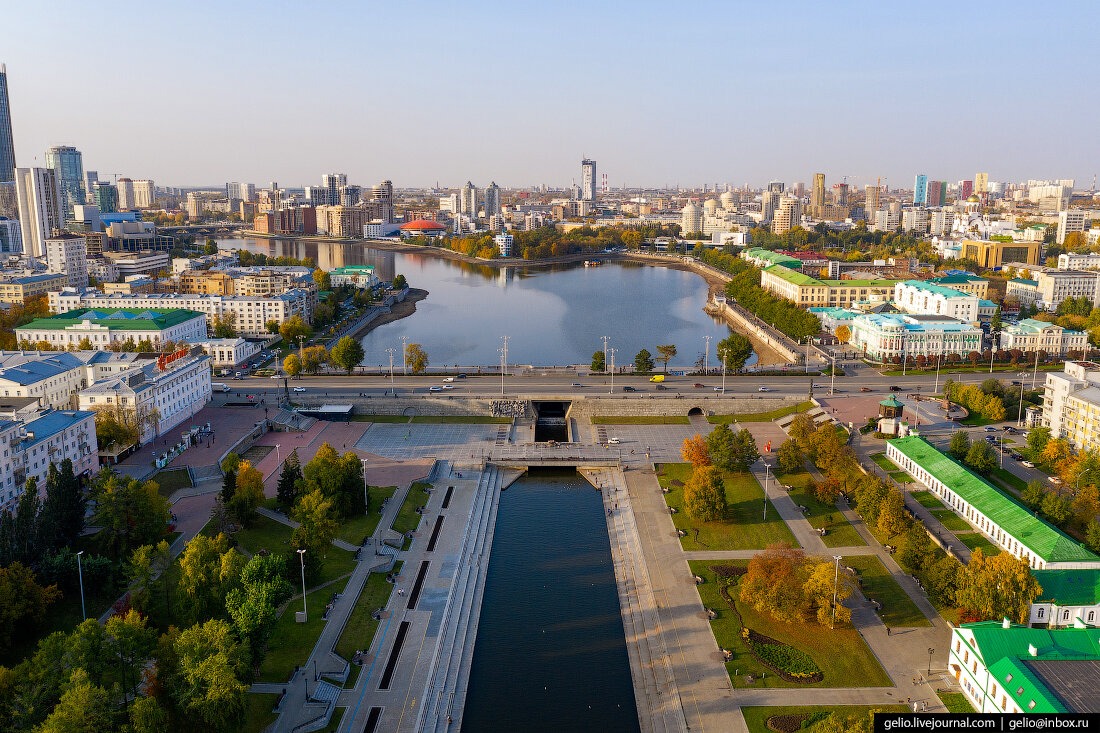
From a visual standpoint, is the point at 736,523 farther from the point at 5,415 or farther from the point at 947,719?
the point at 5,415

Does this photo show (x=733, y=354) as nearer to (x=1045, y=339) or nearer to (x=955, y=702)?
(x=1045, y=339)

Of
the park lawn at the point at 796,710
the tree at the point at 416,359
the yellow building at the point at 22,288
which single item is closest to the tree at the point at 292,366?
the tree at the point at 416,359

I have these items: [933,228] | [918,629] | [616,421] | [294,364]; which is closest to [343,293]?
[294,364]

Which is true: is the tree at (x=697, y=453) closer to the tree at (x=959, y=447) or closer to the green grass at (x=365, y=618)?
the tree at (x=959, y=447)

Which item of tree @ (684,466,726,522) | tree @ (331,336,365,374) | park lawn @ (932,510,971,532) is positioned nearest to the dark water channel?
tree @ (684,466,726,522)

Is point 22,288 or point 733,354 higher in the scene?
point 22,288

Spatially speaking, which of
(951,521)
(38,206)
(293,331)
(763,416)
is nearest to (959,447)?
(951,521)

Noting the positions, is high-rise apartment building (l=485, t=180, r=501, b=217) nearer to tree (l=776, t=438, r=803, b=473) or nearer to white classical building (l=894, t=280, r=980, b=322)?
white classical building (l=894, t=280, r=980, b=322)
